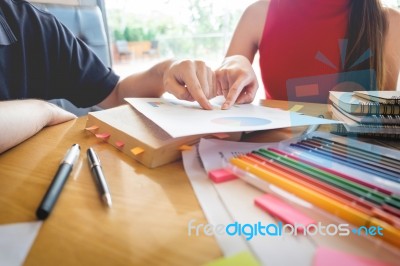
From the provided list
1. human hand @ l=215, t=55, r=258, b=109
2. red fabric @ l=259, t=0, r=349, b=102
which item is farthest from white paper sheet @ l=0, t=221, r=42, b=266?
red fabric @ l=259, t=0, r=349, b=102

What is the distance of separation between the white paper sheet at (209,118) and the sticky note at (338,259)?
0.55ft

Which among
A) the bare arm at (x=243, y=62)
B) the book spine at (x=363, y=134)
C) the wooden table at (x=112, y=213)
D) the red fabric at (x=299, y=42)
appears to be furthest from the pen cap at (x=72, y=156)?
the red fabric at (x=299, y=42)

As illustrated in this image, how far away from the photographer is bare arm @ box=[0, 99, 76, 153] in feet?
1.17

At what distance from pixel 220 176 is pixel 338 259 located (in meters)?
0.12

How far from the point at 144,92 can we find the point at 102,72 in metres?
0.16

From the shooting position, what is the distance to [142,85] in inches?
26.0

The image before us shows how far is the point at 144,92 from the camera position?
67 cm

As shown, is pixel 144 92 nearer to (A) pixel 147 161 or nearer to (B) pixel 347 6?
(A) pixel 147 161

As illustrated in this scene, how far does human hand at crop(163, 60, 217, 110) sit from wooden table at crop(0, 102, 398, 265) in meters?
0.17

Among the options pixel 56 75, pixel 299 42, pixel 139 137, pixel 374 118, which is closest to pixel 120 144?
pixel 139 137

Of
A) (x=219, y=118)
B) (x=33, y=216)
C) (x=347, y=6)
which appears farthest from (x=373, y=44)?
(x=33, y=216)

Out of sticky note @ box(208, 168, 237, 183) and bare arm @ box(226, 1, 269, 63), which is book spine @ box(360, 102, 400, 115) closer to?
sticky note @ box(208, 168, 237, 183)

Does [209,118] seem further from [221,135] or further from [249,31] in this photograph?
[249,31]

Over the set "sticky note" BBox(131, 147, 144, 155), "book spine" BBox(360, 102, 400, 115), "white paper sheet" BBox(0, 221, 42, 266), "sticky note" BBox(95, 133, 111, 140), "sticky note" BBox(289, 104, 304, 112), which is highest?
"book spine" BBox(360, 102, 400, 115)
